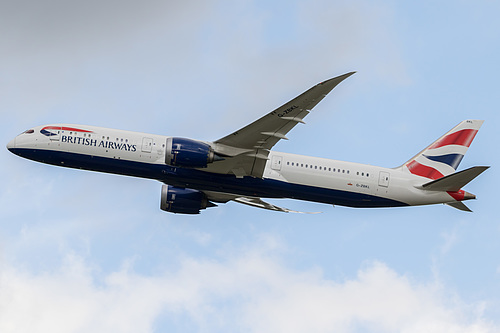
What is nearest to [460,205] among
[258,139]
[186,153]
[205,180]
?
[258,139]

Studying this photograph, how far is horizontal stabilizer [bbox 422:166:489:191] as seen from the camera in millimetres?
50844

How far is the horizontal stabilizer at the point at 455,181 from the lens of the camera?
5084 centimetres

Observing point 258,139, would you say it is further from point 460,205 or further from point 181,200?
point 460,205

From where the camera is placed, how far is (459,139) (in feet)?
194

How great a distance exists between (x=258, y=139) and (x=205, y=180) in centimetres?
487

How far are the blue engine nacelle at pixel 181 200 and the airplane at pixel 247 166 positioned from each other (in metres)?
5.35

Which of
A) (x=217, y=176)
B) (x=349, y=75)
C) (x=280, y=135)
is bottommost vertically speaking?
(x=217, y=176)

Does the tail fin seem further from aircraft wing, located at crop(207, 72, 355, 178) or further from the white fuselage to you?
aircraft wing, located at crop(207, 72, 355, 178)

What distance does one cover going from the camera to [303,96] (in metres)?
46.2

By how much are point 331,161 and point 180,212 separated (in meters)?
13.1

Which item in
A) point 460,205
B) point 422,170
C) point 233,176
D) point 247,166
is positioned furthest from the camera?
point 422,170

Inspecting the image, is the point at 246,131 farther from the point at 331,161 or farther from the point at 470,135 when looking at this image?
the point at 470,135

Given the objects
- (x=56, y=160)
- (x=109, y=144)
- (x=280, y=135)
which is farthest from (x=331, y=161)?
(x=56, y=160)

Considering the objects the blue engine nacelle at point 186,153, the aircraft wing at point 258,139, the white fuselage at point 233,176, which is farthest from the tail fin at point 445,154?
the blue engine nacelle at point 186,153
